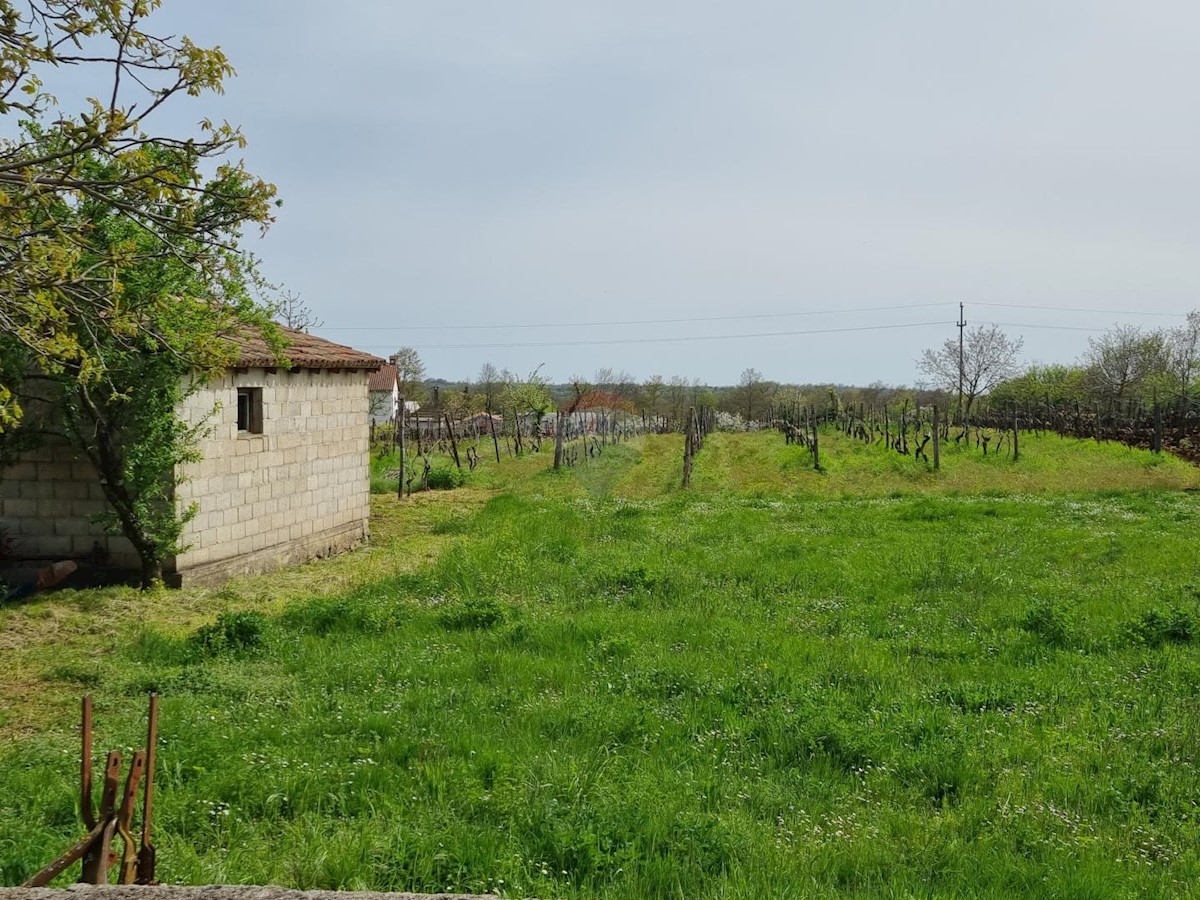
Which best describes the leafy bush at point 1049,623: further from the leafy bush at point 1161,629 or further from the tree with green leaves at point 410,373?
the tree with green leaves at point 410,373

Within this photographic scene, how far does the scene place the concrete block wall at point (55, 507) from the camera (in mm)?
11742

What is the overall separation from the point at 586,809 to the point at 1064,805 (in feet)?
9.18

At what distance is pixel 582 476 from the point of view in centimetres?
2691

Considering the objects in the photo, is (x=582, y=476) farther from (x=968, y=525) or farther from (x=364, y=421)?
(x=968, y=525)

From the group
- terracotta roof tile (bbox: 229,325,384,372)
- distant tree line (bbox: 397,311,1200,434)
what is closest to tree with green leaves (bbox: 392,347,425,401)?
distant tree line (bbox: 397,311,1200,434)

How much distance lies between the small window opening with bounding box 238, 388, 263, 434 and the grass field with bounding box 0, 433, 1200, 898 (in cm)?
247

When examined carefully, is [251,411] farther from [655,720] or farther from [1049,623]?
[1049,623]

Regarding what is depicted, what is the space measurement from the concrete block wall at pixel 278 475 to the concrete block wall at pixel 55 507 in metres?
1.18

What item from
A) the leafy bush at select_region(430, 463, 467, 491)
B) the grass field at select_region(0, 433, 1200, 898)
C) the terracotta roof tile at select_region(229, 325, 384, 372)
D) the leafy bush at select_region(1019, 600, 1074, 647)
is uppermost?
the terracotta roof tile at select_region(229, 325, 384, 372)

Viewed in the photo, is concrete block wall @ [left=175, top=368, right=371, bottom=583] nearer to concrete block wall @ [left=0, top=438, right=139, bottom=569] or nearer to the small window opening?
the small window opening

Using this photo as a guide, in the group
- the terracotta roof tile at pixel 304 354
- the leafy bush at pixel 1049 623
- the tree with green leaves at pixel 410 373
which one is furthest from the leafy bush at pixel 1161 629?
the tree with green leaves at pixel 410 373

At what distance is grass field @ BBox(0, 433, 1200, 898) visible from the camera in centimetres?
440

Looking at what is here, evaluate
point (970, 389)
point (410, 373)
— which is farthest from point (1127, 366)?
point (410, 373)

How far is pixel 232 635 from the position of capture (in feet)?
27.8
